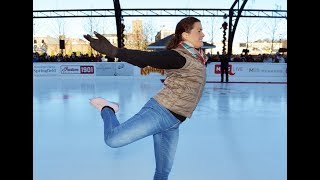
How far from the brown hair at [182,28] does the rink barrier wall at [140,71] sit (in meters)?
15.0

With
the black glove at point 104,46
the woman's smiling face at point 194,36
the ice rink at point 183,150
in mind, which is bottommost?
the ice rink at point 183,150

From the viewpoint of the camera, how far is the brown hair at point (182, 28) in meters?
2.23

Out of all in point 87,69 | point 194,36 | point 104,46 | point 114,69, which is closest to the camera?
point 104,46

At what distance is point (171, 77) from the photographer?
219 centimetres

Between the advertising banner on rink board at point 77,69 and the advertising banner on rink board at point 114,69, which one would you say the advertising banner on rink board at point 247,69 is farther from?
the advertising banner on rink board at point 77,69

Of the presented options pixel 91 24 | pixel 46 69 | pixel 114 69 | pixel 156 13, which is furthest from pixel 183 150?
pixel 91 24

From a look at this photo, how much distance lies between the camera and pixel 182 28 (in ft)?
7.41

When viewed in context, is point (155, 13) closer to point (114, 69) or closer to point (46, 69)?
point (114, 69)

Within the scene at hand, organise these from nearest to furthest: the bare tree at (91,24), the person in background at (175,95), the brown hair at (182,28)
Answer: the person in background at (175,95), the brown hair at (182,28), the bare tree at (91,24)

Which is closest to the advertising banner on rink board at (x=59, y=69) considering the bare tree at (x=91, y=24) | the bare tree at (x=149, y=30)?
the bare tree at (x=91, y=24)

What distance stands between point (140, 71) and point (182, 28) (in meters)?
15.9

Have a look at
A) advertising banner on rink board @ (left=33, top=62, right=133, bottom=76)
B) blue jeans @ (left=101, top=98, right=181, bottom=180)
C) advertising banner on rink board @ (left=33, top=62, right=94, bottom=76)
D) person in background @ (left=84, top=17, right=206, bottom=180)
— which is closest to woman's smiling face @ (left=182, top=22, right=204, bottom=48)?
person in background @ (left=84, top=17, right=206, bottom=180)

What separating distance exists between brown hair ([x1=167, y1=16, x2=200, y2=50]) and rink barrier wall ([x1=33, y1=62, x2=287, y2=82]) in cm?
1504
